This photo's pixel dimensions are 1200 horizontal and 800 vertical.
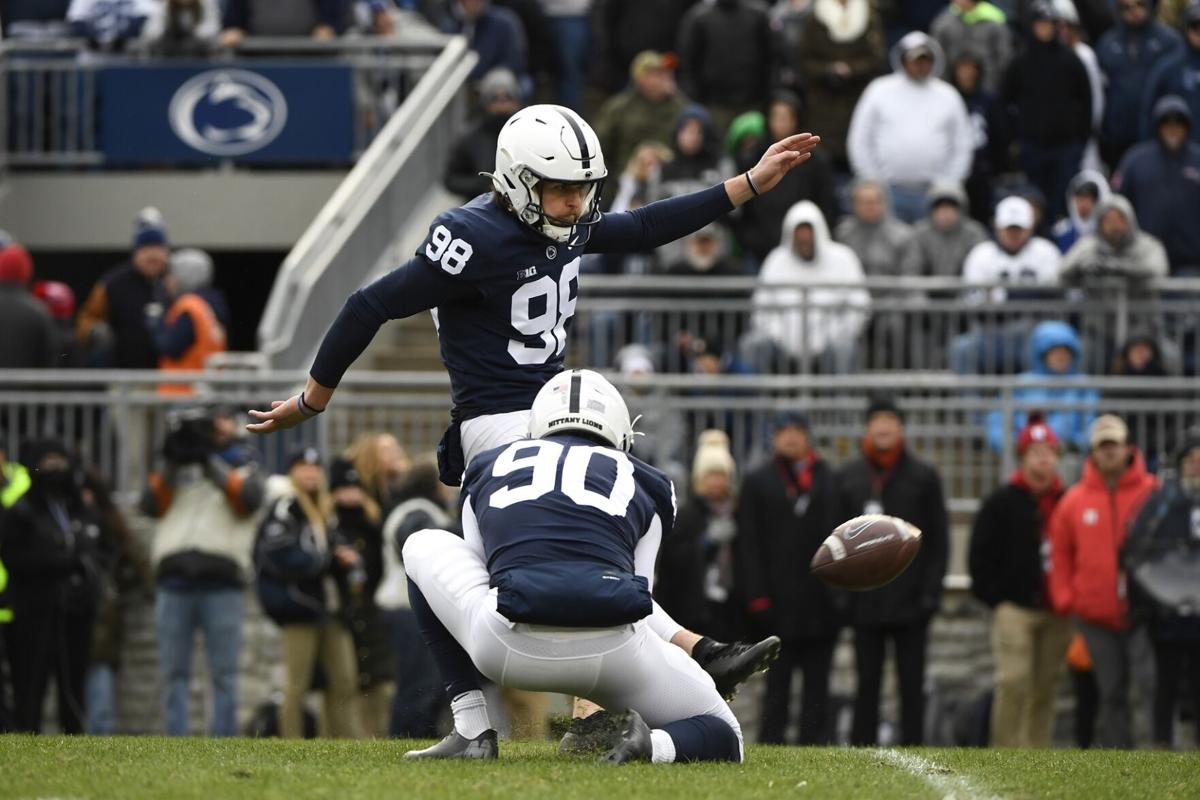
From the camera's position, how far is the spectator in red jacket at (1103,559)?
13070mm

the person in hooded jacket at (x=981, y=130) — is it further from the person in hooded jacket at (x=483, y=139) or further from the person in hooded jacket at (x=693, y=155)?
the person in hooded jacket at (x=483, y=139)

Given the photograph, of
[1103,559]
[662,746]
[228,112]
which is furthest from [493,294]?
[228,112]

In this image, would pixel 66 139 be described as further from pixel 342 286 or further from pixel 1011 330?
pixel 1011 330

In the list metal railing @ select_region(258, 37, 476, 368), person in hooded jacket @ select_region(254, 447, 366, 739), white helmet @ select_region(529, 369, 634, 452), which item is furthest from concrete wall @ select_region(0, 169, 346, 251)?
white helmet @ select_region(529, 369, 634, 452)

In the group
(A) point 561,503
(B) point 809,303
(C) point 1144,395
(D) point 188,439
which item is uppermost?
(B) point 809,303

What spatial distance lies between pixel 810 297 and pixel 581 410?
25.2 feet

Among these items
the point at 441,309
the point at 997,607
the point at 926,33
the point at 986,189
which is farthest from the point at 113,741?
the point at 926,33

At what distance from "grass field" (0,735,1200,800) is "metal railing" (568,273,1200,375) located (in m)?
6.50

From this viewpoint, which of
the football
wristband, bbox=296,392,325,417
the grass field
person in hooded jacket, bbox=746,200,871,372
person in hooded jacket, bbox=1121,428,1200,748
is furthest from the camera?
person in hooded jacket, bbox=746,200,871,372

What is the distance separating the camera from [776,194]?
16.4 meters

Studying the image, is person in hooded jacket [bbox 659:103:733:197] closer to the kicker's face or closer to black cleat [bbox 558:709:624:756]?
the kicker's face

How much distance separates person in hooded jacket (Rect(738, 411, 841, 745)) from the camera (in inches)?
519

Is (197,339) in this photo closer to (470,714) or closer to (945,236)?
(945,236)

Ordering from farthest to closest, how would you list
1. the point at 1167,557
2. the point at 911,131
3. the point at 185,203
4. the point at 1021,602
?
the point at 185,203
the point at 911,131
the point at 1021,602
the point at 1167,557
